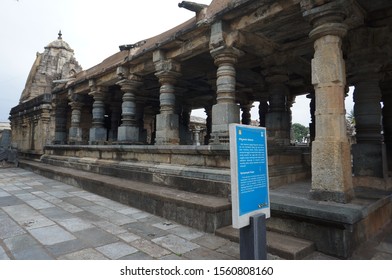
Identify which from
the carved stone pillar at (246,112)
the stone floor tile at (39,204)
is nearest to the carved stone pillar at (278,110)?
the carved stone pillar at (246,112)

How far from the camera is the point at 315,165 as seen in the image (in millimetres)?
3578

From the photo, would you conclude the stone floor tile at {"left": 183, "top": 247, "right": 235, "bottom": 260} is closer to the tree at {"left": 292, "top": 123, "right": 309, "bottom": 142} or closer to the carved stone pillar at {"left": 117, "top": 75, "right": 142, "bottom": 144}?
the carved stone pillar at {"left": 117, "top": 75, "right": 142, "bottom": 144}

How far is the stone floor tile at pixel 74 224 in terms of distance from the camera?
3914mm

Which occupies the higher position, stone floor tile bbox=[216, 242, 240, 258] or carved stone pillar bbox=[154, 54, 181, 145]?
carved stone pillar bbox=[154, 54, 181, 145]

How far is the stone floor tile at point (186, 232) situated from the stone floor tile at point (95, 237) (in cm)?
85

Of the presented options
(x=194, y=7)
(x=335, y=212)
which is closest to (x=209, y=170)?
(x=335, y=212)

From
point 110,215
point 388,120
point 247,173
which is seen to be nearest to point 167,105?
point 110,215

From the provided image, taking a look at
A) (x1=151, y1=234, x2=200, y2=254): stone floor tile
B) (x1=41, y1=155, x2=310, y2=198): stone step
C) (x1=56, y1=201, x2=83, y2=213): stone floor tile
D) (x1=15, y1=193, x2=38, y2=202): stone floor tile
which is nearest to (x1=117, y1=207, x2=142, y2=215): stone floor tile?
(x1=56, y1=201, x2=83, y2=213): stone floor tile

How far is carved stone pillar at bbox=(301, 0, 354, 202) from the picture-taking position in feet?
11.3

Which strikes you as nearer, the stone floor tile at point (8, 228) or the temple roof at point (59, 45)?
the stone floor tile at point (8, 228)

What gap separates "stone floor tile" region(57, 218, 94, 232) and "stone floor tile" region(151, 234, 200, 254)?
48.8 inches

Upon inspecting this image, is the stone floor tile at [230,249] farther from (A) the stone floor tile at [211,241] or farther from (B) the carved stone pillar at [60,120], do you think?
(B) the carved stone pillar at [60,120]

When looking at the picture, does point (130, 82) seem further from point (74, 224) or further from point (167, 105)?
point (74, 224)

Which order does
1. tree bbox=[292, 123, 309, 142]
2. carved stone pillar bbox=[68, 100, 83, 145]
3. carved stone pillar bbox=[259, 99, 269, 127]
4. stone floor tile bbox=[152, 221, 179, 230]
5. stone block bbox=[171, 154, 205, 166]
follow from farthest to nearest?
tree bbox=[292, 123, 309, 142] → carved stone pillar bbox=[68, 100, 83, 145] → carved stone pillar bbox=[259, 99, 269, 127] → stone block bbox=[171, 154, 205, 166] → stone floor tile bbox=[152, 221, 179, 230]
